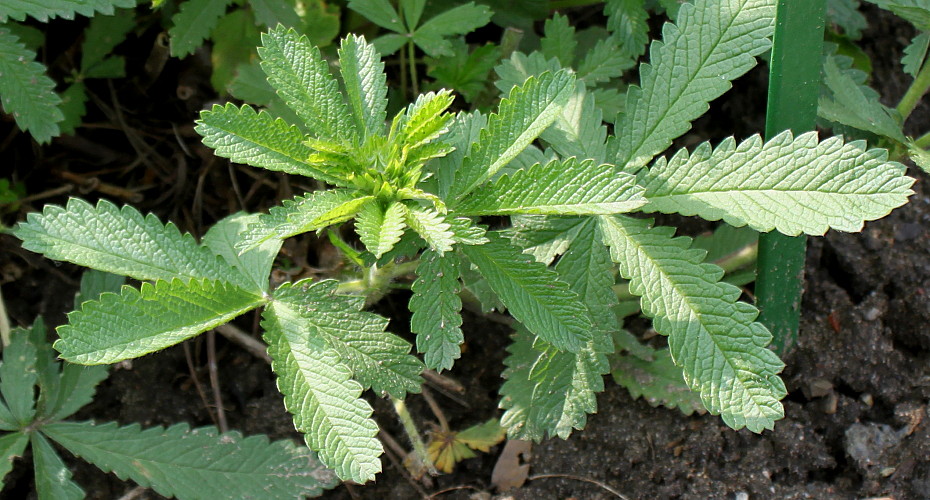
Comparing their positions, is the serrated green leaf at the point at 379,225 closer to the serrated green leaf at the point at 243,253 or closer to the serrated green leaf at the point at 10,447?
the serrated green leaf at the point at 243,253

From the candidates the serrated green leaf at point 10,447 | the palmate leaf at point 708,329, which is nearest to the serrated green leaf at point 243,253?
the serrated green leaf at point 10,447

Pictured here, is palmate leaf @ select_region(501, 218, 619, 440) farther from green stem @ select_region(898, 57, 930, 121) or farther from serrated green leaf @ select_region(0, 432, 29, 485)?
serrated green leaf @ select_region(0, 432, 29, 485)

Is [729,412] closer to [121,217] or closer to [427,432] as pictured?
[427,432]

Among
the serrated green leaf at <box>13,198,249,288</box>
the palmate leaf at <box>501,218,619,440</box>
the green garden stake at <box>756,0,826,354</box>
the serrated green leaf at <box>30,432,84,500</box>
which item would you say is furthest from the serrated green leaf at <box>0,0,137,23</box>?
the green garden stake at <box>756,0,826,354</box>

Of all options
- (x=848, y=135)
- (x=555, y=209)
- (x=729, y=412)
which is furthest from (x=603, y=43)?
(x=729, y=412)

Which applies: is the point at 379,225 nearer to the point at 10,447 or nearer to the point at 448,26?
the point at 448,26

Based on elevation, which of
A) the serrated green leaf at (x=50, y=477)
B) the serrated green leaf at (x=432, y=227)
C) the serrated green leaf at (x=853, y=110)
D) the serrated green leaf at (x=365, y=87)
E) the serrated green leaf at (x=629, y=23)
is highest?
the serrated green leaf at (x=629, y=23)
